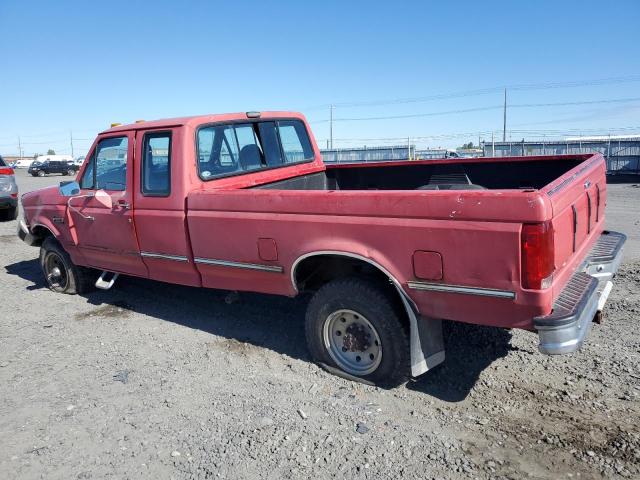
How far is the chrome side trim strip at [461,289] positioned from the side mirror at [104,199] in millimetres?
3192

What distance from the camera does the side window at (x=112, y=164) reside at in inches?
197

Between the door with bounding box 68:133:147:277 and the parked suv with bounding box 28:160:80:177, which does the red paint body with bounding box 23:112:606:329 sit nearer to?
the door with bounding box 68:133:147:277

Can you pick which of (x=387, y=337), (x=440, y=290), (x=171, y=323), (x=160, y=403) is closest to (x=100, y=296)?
(x=171, y=323)

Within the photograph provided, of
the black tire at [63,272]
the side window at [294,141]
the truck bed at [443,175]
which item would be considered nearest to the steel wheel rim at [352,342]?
the truck bed at [443,175]

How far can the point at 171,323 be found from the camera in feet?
17.1

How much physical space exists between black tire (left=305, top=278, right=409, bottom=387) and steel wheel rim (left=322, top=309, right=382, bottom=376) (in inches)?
0.6

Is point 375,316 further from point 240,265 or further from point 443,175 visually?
point 443,175

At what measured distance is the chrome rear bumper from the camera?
283cm

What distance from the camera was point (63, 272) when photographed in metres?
6.32

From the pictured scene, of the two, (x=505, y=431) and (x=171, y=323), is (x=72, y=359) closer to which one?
(x=171, y=323)

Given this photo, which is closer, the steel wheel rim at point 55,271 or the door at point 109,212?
the door at point 109,212

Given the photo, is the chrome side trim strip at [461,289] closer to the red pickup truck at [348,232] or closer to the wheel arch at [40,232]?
the red pickup truck at [348,232]

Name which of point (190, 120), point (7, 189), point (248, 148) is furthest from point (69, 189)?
point (7, 189)

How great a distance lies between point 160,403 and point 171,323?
64.8 inches
